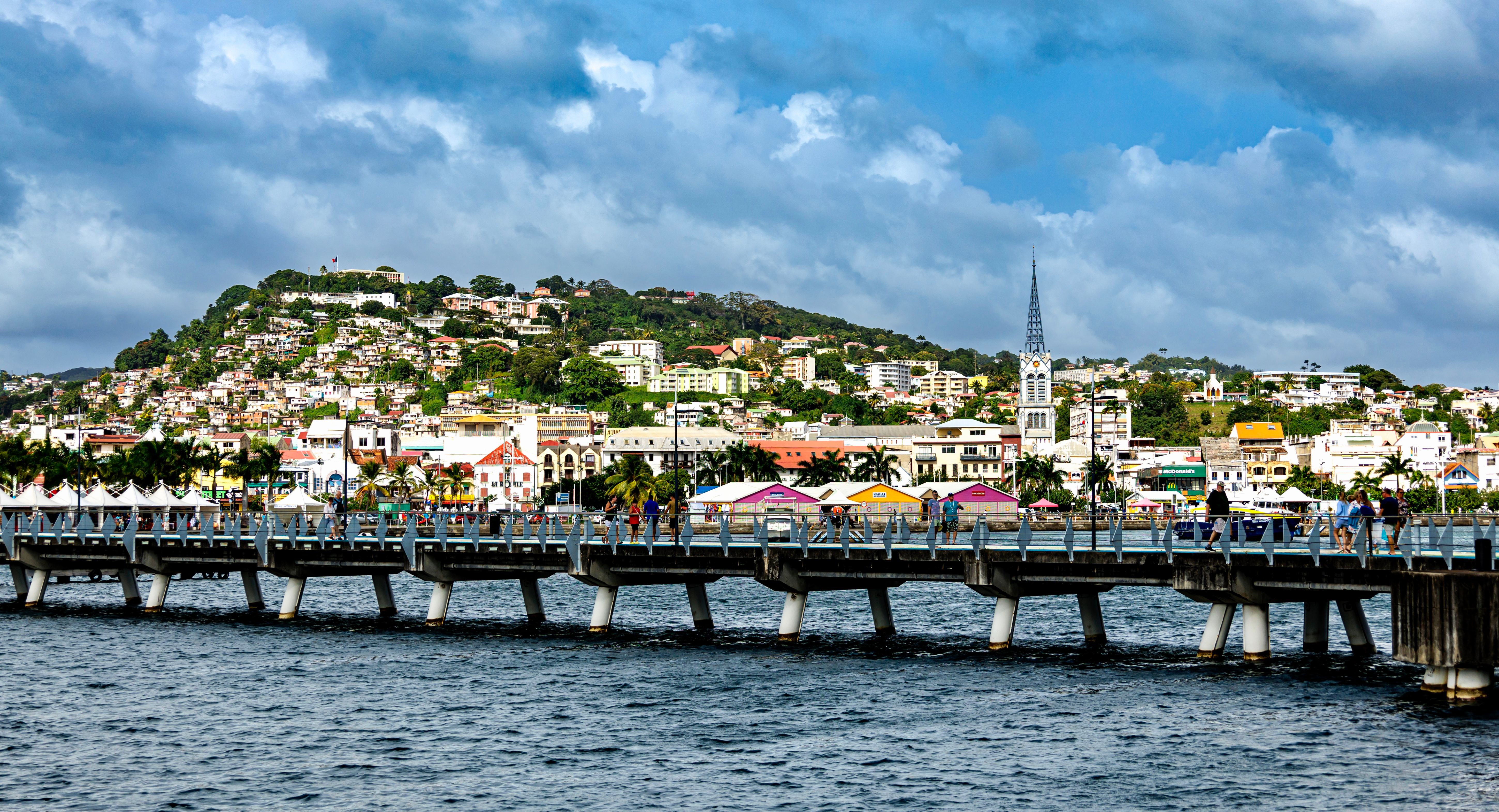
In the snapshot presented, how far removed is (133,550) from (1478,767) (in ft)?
159

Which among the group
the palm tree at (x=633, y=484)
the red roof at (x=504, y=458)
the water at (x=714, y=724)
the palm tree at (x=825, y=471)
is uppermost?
the red roof at (x=504, y=458)

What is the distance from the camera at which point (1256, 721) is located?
31.9 metres

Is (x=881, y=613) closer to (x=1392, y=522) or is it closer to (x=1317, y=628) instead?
(x=1317, y=628)

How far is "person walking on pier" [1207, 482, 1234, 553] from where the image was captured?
36.7m

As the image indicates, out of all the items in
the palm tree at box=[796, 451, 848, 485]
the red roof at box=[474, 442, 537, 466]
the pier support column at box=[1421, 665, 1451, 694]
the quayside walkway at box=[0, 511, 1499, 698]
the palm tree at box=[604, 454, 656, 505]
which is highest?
the red roof at box=[474, 442, 537, 466]

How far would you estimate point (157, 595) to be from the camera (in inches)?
2372

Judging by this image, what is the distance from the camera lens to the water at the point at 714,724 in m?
27.8

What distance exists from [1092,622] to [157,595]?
123ft

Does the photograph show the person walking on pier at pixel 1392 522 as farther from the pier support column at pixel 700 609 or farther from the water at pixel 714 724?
the pier support column at pixel 700 609

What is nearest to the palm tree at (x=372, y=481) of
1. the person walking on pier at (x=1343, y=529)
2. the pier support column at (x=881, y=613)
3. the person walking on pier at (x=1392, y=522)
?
the pier support column at (x=881, y=613)

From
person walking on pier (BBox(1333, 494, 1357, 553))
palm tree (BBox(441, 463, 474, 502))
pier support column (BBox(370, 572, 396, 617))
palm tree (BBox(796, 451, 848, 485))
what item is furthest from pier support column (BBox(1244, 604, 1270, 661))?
palm tree (BBox(441, 463, 474, 502))

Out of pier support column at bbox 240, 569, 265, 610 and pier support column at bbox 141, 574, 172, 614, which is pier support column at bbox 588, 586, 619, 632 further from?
pier support column at bbox 141, 574, 172, 614

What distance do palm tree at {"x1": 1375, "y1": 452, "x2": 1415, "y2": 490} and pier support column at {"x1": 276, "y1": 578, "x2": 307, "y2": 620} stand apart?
91211 millimetres

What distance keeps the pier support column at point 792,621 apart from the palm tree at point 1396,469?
87.2 metres
